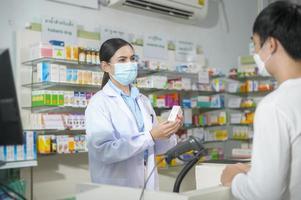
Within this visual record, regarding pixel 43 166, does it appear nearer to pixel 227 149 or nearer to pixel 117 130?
pixel 117 130

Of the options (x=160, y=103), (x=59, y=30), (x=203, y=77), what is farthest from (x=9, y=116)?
(x=203, y=77)

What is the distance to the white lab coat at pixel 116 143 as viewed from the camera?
1.91m

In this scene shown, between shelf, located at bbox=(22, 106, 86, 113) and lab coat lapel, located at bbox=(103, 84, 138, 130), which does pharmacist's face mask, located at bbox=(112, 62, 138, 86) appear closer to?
lab coat lapel, located at bbox=(103, 84, 138, 130)

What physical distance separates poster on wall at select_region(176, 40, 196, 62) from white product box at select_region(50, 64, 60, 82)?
187 cm

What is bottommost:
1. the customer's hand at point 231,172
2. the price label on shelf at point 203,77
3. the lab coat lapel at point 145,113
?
the customer's hand at point 231,172

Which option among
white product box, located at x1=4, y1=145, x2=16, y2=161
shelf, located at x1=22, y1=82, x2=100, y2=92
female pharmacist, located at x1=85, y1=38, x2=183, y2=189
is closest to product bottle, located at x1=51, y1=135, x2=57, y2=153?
white product box, located at x1=4, y1=145, x2=16, y2=161

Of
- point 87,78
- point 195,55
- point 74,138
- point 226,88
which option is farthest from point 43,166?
point 226,88

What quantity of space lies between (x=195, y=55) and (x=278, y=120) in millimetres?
3945

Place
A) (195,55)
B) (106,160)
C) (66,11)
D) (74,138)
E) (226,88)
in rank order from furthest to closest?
(226,88) → (195,55) → (66,11) → (74,138) → (106,160)

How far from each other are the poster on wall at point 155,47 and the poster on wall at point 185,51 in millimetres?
232

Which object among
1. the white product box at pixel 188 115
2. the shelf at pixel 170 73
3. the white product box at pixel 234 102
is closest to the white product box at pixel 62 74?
the shelf at pixel 170 73

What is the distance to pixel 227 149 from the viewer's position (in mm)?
5227

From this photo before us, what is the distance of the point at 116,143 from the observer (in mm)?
A: 1912

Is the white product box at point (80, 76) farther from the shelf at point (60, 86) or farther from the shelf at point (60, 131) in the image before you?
the shelf at point (60, 131)
